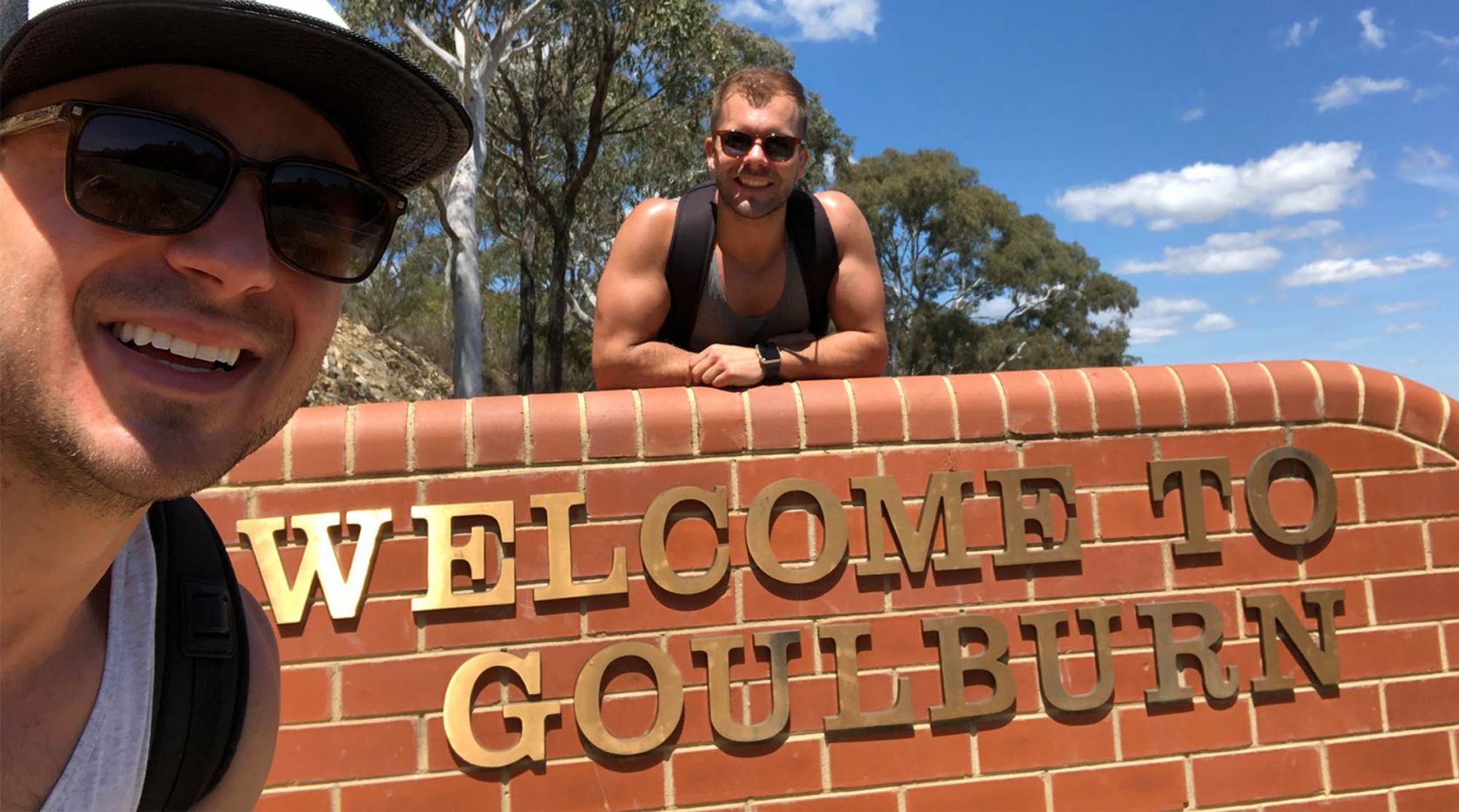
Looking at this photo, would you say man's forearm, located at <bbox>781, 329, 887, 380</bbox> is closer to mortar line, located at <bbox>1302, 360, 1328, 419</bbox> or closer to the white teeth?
mortar line, located at <bbox>1302, 360, 1328, 419</bbox>

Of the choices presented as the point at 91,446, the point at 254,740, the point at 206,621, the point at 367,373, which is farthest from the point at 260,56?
the point at 367,373

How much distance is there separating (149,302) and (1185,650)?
2.32 m

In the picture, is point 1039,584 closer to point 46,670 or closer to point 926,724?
point 926,724

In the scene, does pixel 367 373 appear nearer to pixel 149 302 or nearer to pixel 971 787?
pixel 971 787

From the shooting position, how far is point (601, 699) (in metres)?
2.10

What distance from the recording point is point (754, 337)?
8.64 ft

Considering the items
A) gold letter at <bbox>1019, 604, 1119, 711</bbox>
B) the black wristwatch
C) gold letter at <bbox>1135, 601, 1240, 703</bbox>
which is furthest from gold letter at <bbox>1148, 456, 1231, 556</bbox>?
the black wristwatch

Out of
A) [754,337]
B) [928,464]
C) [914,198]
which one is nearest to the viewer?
[928,464]

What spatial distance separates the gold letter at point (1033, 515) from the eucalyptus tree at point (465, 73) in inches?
445

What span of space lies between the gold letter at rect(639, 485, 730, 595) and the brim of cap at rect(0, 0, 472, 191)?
118cm

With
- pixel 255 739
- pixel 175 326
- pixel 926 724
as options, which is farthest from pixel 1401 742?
pixel 175 326

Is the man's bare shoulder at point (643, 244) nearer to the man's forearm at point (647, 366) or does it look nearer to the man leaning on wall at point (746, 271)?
the man leaning on wall at point (746, 271)

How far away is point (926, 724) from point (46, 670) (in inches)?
69.3

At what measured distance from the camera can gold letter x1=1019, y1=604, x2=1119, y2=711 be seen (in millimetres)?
2225
